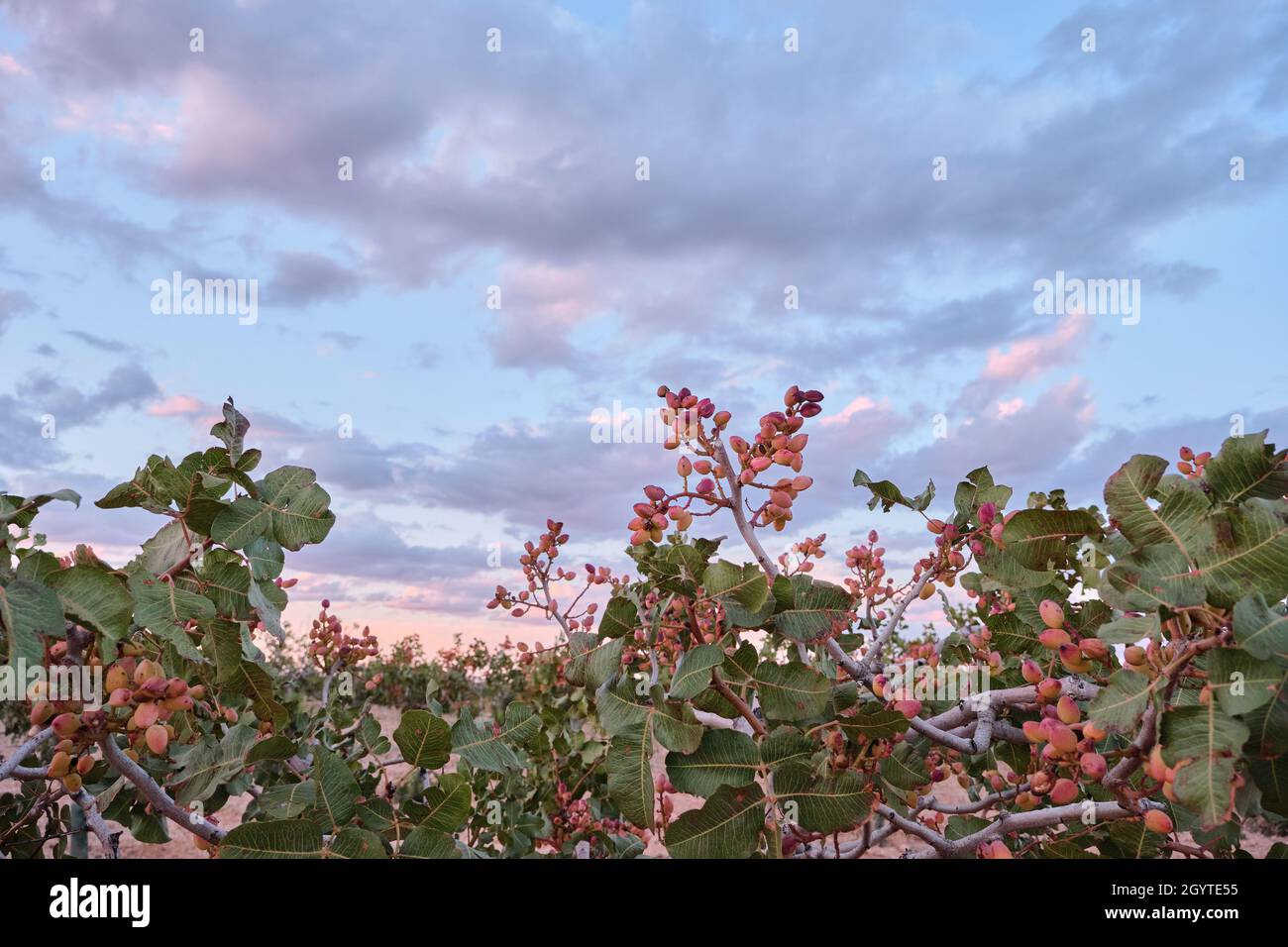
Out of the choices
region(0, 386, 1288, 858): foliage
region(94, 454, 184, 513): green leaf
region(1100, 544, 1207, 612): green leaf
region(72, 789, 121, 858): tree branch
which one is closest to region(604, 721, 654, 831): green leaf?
region(0, 386, 1288, 858): foliage

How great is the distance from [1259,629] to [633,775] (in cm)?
89

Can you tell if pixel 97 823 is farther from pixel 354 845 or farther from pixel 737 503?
pixel 737 503

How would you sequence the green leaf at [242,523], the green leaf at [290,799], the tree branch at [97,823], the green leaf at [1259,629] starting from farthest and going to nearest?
1. the tree branch at [97,823]
2. the green leaf at [242,523]
3. the green leaf at [290,799]
4. the green leaf at [1259,629]

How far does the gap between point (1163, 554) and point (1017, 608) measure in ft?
2.80

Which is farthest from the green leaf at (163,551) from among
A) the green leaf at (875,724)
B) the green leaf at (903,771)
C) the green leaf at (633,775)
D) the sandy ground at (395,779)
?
the sandy ground at (395,779)

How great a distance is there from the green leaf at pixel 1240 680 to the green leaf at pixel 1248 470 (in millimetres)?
334

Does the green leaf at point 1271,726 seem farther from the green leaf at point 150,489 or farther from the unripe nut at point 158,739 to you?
the green leaf at point 150,489

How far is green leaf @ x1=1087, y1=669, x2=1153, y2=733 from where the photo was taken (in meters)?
1.19

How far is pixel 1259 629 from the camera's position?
1057 millimetres

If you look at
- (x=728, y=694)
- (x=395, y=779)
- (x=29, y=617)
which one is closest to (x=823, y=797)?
(x=728, y=694)

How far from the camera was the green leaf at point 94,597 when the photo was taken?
139 centimetres

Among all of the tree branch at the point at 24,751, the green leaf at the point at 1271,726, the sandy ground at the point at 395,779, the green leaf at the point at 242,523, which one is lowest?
the sandy ground at the point at 395,779
